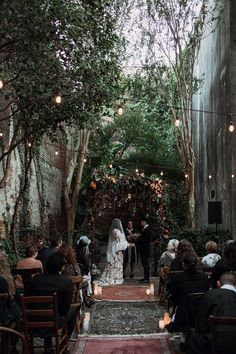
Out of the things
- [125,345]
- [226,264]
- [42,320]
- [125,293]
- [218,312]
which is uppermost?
[226,264]

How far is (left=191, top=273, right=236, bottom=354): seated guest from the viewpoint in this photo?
4246mm

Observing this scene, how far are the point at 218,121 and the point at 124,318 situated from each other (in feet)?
35.0

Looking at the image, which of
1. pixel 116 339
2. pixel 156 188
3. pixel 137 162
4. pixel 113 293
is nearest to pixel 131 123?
pixel 137 162

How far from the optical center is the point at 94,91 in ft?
33.4

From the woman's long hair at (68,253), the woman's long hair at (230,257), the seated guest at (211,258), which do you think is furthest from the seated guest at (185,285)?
the woman's long hair at (68,253)

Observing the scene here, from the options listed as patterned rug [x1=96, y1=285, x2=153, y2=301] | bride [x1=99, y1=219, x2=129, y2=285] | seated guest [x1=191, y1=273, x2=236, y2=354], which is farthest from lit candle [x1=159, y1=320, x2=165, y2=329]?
bride [x1=99, y1=219, x2=129, y2=285]

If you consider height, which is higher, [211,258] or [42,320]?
[211,258]

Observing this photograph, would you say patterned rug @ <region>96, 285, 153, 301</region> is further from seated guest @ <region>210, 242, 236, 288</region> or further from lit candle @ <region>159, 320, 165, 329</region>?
seated guest @ <region>210, 242, 236, 288</region>

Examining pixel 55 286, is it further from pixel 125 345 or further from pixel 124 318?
pixel 124 318

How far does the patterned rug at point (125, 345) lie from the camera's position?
6.95m

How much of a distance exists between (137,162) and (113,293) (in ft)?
48.1

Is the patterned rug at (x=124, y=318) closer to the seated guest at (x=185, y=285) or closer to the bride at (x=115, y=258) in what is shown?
the seated guest at (x=185, y=285)

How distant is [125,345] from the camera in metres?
7.26

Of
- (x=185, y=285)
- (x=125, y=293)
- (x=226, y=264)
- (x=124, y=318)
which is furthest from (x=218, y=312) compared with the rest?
(x=125, y=293)
